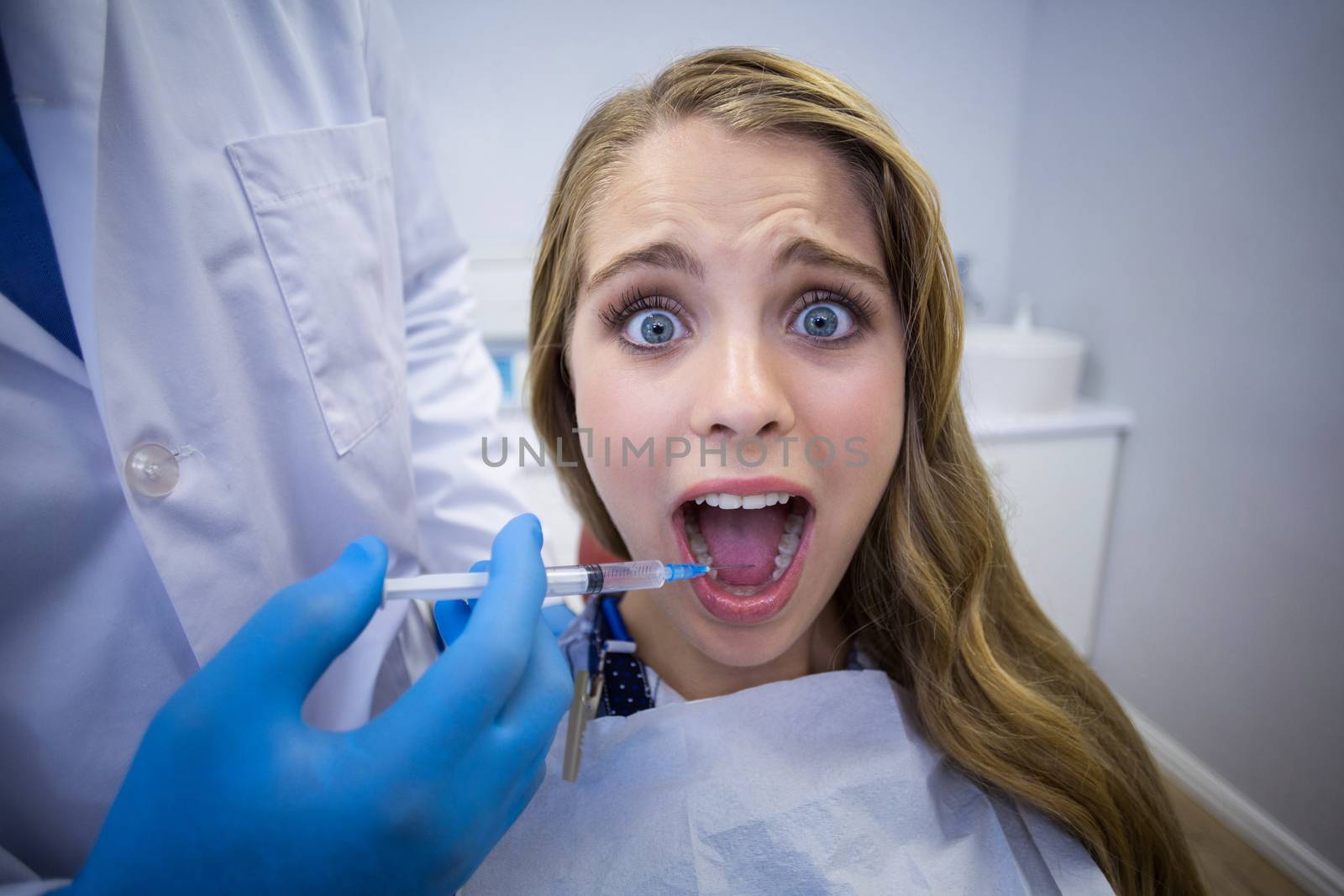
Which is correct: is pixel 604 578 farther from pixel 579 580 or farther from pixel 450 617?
pixel 450 617

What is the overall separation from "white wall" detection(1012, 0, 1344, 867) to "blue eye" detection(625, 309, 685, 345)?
1.33 meters

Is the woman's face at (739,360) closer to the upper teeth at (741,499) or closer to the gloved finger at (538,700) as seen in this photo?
the upper teeth at (741,499)

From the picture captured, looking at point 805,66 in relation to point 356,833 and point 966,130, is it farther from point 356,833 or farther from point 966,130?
point 966,130

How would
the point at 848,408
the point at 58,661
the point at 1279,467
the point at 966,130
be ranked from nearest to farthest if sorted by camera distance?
the point at 58,661 < the point at 848,408 < the point at 1279,467 < the point at 966,130

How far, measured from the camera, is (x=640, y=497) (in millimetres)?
796

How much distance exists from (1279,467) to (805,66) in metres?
1.40

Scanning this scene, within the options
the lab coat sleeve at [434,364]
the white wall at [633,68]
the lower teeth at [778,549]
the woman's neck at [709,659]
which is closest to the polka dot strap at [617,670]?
the woman's neck at [709,659]

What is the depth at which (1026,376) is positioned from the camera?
6.10ft

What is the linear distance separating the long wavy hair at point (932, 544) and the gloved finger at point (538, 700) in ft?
1.49

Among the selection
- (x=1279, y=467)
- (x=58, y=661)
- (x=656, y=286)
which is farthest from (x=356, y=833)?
(x=1279, y=467)

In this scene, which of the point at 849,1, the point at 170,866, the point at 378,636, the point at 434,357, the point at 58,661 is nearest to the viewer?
the point at 170,866

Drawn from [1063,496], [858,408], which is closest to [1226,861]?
[1063,496]

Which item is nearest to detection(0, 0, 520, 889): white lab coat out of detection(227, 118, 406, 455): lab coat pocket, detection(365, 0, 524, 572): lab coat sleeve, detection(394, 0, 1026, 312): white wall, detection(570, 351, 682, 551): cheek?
detection(227, 118, 406, 455): lab coat pocket

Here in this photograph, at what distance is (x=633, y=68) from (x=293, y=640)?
193cm
